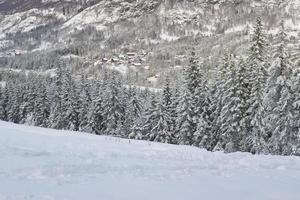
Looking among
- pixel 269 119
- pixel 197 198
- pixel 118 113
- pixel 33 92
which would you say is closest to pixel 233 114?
pixel 269 119

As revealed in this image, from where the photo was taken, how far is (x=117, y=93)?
198 ft

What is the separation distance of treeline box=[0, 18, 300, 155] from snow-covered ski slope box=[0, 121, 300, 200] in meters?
19.1

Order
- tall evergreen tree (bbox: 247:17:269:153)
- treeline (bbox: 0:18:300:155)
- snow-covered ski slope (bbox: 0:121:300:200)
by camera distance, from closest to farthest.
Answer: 1. snow-covered ski slope (bbox: 0:121:300:200)
2. treeline (bbox: 0:18:300:155)
3. tall evergreen tree (bbox: 247:17:269:153)

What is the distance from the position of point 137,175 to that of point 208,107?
3341cm

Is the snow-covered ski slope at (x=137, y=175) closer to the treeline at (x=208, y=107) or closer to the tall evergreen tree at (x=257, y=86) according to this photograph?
the treeline at (x=208, y=107)

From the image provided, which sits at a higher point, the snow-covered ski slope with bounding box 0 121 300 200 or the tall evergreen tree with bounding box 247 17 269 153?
the snow-covered ski slope with bounding box 0 121 300 200

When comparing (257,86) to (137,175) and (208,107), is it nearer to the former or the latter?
(208,107)

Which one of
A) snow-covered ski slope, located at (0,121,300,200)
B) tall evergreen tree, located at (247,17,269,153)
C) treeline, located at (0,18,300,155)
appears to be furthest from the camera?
tall evergreen tree, located at (247,17,269,153)

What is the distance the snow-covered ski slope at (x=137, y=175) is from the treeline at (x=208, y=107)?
62.7ft

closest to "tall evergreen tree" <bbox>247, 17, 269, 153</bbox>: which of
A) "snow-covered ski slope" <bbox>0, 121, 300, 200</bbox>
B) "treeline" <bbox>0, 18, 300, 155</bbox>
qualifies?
"treeline" <bbox>0, 18, 300, 155</bbox>

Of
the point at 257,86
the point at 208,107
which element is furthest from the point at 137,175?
the point at 208,107

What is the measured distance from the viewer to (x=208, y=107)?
1796 inches

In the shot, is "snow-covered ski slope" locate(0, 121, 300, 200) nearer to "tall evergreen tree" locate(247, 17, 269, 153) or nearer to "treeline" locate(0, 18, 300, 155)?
"treeline" locate(0, 18, 300, 155)

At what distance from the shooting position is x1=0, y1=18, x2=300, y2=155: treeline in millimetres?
35344
